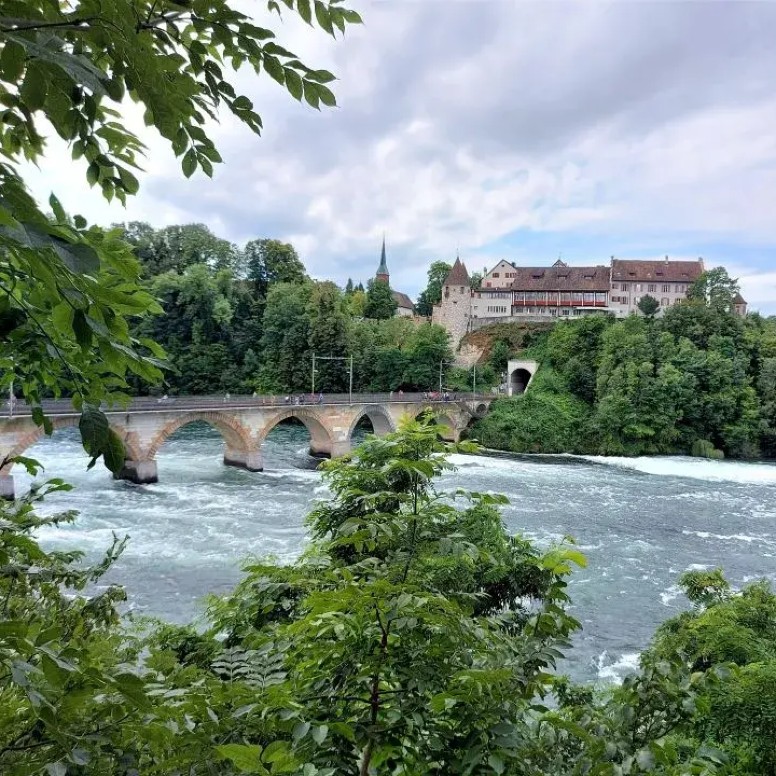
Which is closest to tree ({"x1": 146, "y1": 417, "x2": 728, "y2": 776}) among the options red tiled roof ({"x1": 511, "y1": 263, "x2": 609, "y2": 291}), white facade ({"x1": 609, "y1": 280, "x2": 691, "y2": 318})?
red tiled roof ({"x1": 511, "y1": 263, "x2": 609, "y2": 291})

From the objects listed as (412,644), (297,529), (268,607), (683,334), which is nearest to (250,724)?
(412,644)

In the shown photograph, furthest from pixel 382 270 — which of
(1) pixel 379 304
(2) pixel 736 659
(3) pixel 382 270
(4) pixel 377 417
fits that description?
(2) pixel 736 659

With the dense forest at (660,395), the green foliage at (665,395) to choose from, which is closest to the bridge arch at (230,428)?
the dense forest at (660,395)

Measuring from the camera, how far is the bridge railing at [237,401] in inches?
984

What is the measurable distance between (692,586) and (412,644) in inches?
404

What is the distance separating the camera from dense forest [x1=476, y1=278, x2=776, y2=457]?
39.1 meters

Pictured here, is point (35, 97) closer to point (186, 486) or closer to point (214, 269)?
point (186, 486)

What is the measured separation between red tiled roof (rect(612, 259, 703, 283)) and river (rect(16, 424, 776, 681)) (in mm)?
29547

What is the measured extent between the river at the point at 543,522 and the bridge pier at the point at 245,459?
0.59 metres

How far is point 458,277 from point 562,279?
10.9m

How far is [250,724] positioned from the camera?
243 cm

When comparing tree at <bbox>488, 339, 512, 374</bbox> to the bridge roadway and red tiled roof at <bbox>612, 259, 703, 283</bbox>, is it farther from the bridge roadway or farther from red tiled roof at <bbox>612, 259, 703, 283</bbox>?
red tiled roof at <bbox>612, 259, 703, 283</bbox>

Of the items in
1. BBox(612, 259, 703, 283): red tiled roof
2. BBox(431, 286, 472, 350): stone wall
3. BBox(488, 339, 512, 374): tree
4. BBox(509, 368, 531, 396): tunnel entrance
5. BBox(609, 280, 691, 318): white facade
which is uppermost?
BBox(612, 259, 703, 283): red tiled roof

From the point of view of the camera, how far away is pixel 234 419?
30594 millimetres
